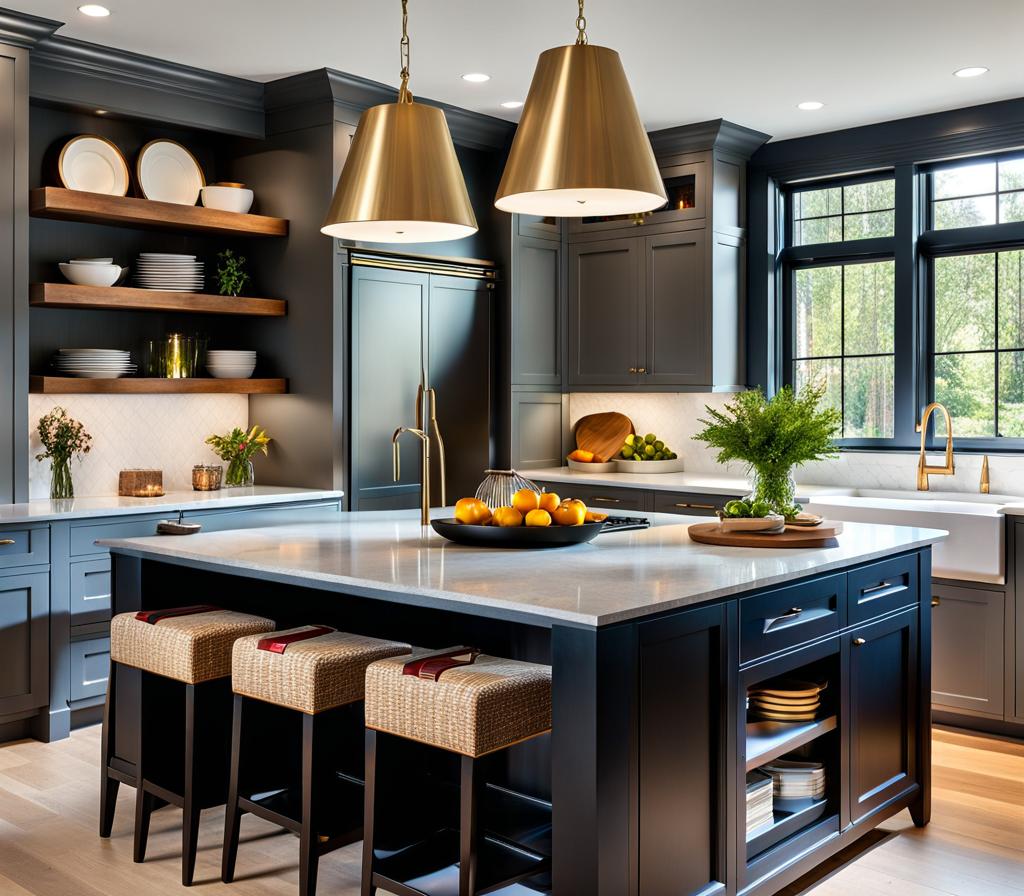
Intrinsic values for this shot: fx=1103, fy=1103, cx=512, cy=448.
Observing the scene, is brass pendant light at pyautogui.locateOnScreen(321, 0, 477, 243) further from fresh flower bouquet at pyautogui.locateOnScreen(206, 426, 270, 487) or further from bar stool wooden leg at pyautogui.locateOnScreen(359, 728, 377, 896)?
fresh flower bouquet at pyautogui.locateOnScreen(206, 426, 270, 487)

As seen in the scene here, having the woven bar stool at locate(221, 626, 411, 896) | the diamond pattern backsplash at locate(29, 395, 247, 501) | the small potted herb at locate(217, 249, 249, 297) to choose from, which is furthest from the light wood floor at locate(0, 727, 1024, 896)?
the small potted herb at locate(217, 249, 249, 297)

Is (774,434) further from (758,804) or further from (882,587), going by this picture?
(758,804)

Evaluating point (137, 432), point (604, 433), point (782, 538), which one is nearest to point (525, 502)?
point (782, 538)

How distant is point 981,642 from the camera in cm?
457

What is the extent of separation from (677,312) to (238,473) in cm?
250

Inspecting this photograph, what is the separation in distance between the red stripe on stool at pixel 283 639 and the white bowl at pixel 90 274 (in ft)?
8.46

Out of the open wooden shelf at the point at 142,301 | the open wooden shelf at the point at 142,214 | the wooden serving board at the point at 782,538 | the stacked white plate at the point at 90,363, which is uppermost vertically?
the open wooden shelf at the point at 142,214

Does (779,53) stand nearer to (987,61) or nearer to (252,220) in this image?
(987,61)

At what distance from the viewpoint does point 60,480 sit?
4891 mm

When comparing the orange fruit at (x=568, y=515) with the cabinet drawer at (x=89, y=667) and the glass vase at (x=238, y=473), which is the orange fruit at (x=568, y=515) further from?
the glass vase at (x=238, y=473)

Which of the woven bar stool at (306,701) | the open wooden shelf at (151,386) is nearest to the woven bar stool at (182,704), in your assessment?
the woven bar stool at (306,701)

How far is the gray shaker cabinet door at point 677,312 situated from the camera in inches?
234

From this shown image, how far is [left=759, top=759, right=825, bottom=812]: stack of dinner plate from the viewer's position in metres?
3.07

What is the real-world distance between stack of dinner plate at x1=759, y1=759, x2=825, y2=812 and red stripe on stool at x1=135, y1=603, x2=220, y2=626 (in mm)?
1721
